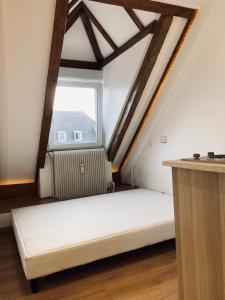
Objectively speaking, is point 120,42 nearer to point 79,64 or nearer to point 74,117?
point 79,64

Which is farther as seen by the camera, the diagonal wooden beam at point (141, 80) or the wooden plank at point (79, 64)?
the wooden plank at point (79, 64)

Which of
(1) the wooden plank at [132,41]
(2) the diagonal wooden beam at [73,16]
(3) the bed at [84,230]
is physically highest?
(2) the diagonal wooden beam at [73,16]

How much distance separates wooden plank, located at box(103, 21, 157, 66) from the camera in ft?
8.77

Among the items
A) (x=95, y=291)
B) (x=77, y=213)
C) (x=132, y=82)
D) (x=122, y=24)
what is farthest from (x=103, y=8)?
(x=95, y=291)

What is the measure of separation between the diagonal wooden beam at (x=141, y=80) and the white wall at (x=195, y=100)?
0.94ft

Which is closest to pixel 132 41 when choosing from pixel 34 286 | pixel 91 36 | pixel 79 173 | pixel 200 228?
pixel 91 36

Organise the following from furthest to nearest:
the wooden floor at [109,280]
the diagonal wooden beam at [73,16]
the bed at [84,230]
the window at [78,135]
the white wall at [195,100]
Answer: the window at [78,135]
the diagonal wooden beam at [73,16]
the white wall at [195,100]
the bed at [84,230]
the wooden floor at [109,280]

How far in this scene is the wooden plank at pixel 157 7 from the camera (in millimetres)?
2258

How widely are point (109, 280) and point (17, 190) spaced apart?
2345mm

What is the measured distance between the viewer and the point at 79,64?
379cm

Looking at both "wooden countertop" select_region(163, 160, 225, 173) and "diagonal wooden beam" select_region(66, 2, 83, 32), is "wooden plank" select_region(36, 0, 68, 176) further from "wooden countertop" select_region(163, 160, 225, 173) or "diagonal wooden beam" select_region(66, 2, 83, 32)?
"wooden countertop" select_region(163, 160, 225, 173)

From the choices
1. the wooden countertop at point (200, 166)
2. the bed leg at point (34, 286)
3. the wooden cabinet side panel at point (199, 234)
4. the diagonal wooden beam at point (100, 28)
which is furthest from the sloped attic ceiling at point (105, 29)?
the bed leg at point (34, 286)

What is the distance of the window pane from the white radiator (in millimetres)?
256

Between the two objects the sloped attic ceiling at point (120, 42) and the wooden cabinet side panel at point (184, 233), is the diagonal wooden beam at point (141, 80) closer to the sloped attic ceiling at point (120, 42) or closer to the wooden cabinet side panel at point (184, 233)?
the sloped attic ceiling at point (120, 42)
